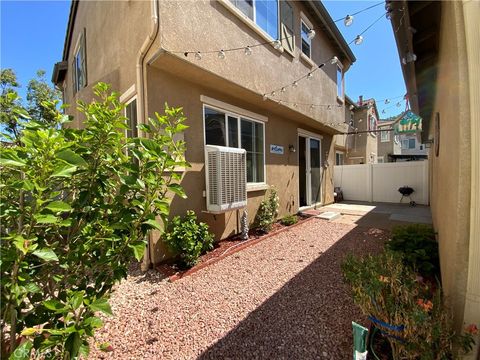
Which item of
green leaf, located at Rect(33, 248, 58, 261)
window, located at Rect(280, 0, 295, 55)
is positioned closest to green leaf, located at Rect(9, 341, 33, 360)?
green leaf, located at Rect(33, 248, 58, 261)

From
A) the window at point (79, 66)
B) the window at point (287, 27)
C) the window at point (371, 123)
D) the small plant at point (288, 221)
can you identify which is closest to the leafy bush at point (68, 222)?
the small plant at point (288, 221)

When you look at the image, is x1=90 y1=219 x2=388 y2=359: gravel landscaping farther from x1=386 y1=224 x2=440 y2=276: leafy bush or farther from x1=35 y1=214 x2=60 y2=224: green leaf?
x1=35 y1=214 x2=60 y2=224: green leaf

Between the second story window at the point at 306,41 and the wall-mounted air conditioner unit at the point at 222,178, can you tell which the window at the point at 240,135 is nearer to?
the wall-mounted air conditioner unit at the point at 222,178

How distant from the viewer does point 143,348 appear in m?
2.27

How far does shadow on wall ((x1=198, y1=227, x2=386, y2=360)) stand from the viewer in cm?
217

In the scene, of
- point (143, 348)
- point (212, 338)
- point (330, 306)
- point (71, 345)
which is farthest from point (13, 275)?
point (330, 306)

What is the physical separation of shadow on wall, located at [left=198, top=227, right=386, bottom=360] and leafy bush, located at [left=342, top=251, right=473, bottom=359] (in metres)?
0.61

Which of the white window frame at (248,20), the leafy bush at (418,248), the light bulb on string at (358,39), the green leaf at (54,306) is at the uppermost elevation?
the white window frame at (248,20)

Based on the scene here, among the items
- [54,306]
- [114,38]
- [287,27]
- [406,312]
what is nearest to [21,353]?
[54,306]

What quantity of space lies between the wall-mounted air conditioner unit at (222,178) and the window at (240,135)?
53 centimetres

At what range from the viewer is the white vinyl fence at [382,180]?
10844 millimetres

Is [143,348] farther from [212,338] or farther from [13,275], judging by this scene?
[13,275]

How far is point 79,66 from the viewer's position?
8.44m

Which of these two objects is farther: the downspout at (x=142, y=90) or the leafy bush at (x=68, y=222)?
the downspout at (x=142, y=90)
